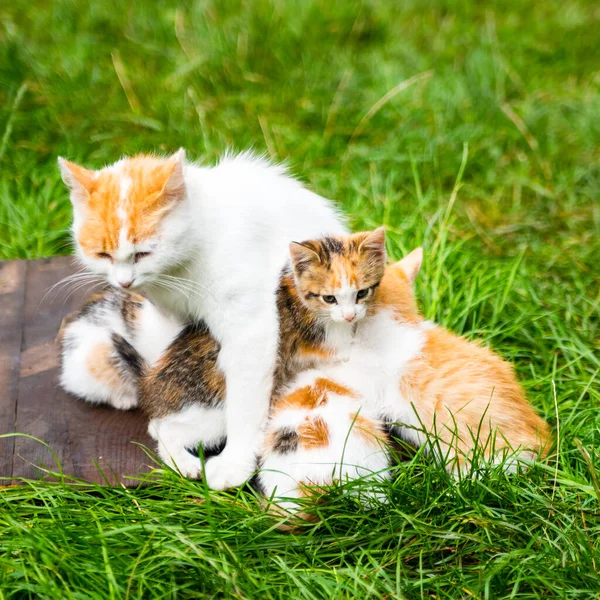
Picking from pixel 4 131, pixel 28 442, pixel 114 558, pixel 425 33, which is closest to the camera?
pixel 114 558

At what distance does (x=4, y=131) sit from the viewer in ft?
16.0

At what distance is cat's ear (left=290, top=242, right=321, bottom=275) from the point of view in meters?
2.86

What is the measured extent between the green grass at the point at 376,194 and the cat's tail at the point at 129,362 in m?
0.50

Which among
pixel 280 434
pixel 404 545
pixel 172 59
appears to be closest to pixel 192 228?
pixel 280 434

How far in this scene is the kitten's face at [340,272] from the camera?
2.87 meters

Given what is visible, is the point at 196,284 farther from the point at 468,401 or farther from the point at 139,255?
the point at 468,401

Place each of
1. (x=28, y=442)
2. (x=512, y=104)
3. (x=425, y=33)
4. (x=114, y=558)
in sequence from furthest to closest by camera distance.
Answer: (x=425, y=33)
(x=512, y=104)
(x=28, y=442)
(x=114, y=558)

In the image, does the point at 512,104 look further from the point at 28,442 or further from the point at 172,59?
the point at 28,442

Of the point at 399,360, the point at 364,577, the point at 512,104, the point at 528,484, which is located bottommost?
the point at 364,577

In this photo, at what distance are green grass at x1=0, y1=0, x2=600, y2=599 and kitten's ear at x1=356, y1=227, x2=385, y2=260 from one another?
Result: 2.64 ft

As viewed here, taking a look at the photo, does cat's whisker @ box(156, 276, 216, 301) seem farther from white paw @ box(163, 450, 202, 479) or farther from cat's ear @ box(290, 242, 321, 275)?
white paw @ box(163, 450, 202, 479)

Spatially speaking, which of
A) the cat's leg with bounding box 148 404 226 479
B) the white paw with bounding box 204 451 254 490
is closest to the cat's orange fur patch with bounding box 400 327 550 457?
the white paw with bounding box 204 451 254 490

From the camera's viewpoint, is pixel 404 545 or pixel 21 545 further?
pixel 404 545

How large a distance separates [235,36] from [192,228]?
3605 mm
